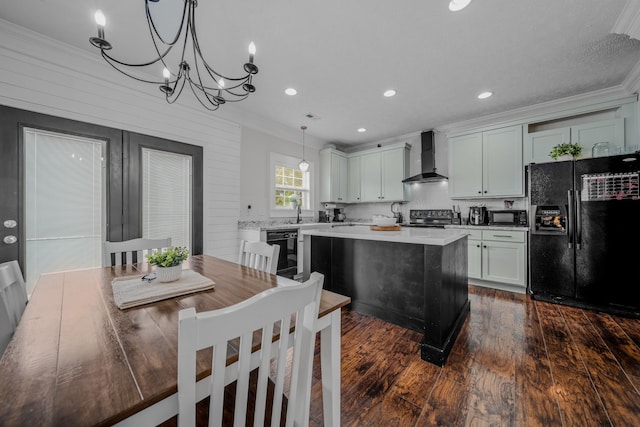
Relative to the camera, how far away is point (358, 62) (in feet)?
8.72

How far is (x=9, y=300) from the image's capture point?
3.76ft

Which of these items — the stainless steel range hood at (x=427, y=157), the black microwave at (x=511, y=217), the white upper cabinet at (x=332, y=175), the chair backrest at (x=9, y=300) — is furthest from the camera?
the white upper cabinet at (x=332, y=175)

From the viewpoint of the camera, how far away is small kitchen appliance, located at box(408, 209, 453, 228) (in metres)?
4.45

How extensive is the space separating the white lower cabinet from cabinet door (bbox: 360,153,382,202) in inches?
78.0

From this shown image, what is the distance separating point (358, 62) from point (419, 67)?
2.25 feet

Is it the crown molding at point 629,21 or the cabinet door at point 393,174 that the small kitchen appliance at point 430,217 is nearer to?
the cabinet door at point 393,174

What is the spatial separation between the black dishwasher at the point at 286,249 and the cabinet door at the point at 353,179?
191 centimetres

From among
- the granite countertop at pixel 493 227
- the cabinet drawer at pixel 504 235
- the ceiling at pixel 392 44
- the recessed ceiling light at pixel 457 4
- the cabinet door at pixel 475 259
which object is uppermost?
the ceiling at pixel 392 44

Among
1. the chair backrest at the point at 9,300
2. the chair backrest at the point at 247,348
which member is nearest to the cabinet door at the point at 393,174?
the chair backrest at the point at 247,348

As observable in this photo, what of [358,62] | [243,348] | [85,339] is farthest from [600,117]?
[85,339]

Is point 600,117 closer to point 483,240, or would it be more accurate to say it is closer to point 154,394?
point 483,240

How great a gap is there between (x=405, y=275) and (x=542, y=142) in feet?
10.1

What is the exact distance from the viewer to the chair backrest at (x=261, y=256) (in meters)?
1.76

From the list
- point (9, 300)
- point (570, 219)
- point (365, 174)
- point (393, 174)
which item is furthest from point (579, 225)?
point (9, 300)
